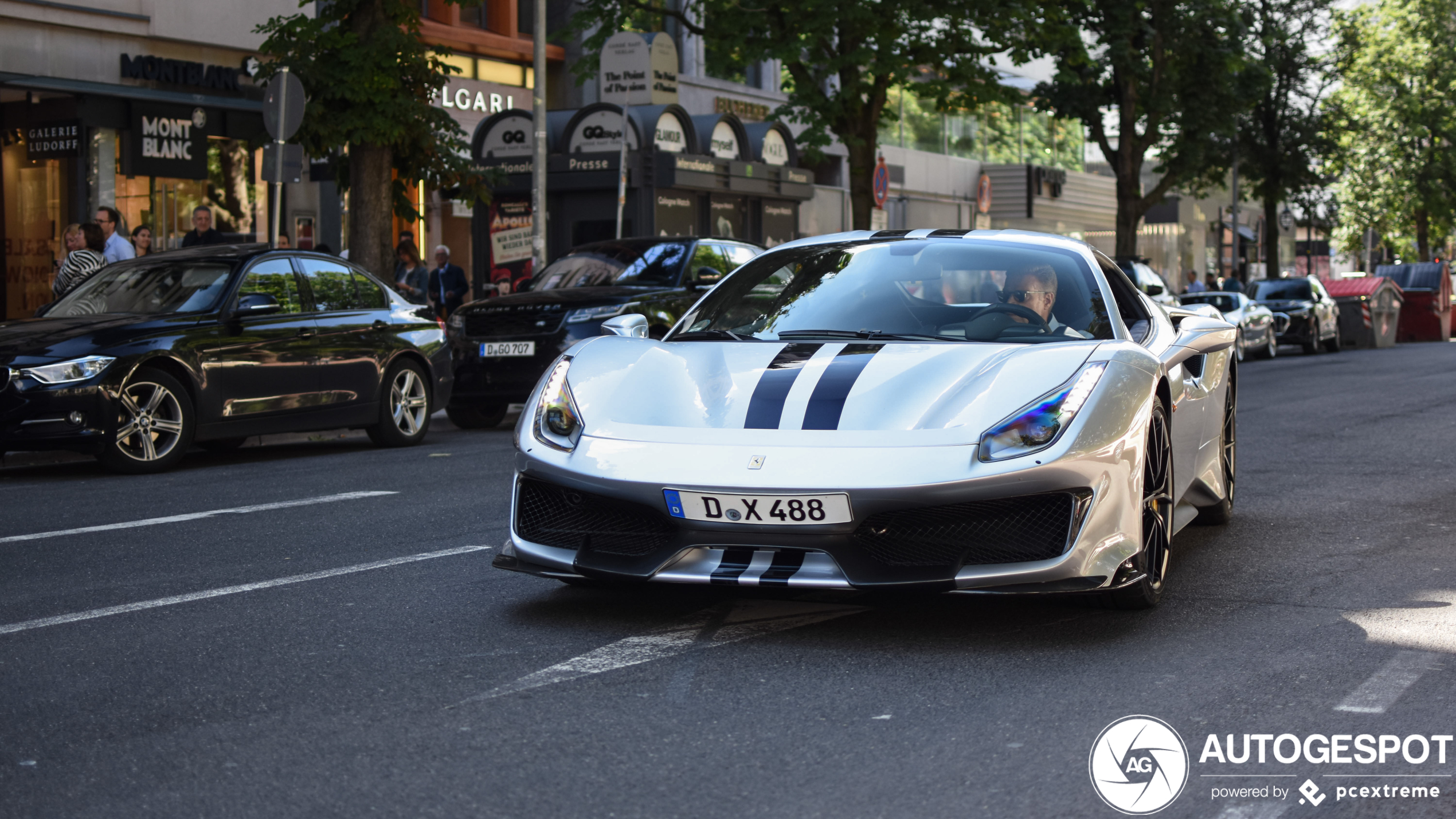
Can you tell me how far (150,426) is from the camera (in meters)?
10.2

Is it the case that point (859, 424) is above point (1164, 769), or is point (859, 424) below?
above

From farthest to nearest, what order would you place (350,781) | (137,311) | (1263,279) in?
1. (1263,279)
2. (137,311)
3. (350,781)

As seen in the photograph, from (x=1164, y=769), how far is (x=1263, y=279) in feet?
104

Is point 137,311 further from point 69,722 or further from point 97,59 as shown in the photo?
point 97,59

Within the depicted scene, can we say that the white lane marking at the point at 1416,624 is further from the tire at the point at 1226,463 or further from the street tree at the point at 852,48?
the street tree at the point at 852,48

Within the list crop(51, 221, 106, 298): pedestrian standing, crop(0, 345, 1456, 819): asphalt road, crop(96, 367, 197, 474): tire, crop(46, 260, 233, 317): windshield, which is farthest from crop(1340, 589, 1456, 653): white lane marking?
crop(51, 221, 106, 298): pedestrian standing

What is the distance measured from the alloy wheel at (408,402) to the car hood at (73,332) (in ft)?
6.34

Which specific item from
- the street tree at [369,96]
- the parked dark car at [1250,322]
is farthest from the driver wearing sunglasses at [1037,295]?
the parked dark car at [1250,322]

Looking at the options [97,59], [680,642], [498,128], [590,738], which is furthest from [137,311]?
[498,128]

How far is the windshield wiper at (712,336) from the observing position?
5.84m

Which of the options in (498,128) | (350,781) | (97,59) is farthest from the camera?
(498,128)

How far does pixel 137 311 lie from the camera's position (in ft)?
35.2

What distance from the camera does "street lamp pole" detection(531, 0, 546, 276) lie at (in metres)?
19.3

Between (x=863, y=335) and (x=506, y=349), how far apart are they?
26.7ft
